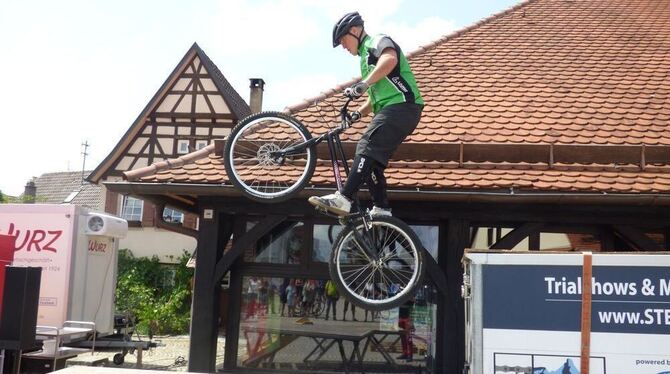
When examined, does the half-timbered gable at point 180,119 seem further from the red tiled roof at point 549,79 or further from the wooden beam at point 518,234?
the wooden beam at point 518,234

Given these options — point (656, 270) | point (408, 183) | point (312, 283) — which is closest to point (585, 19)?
point (408, 183)

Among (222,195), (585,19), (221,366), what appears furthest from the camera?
(585,19)

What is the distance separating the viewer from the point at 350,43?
4.89 m

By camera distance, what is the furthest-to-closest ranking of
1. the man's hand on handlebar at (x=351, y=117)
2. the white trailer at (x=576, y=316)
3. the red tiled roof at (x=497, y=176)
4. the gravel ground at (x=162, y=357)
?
the gravel ground at (x=162, y=357) < the red tiled roof at (x=497, y=176) < the man's hand on handlebar at (x=351, y=117) < the white trailer at (x=576, y=316)

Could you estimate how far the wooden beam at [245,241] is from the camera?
7582 millimetres

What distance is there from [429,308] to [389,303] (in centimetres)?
340

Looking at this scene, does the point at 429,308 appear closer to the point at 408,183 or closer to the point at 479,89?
the point at 408,183

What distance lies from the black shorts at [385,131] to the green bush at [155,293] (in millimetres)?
14471

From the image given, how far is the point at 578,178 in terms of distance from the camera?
7.31 m

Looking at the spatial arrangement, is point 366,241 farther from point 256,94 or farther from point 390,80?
point 256,94

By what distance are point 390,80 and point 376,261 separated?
1337 millimetres

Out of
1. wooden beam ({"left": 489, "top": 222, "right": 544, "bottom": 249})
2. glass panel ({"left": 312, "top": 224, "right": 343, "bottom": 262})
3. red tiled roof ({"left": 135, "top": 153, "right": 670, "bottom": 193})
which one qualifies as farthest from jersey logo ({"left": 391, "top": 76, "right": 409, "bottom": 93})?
glass panel ({"left": 312, "top": 224, "right": 343, "bottom": 262})

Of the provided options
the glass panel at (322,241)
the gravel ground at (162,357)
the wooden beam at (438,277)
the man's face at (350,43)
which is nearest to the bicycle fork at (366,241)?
the man's face at (350,43)

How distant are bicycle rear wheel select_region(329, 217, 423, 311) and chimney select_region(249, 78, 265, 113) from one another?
721 inches
